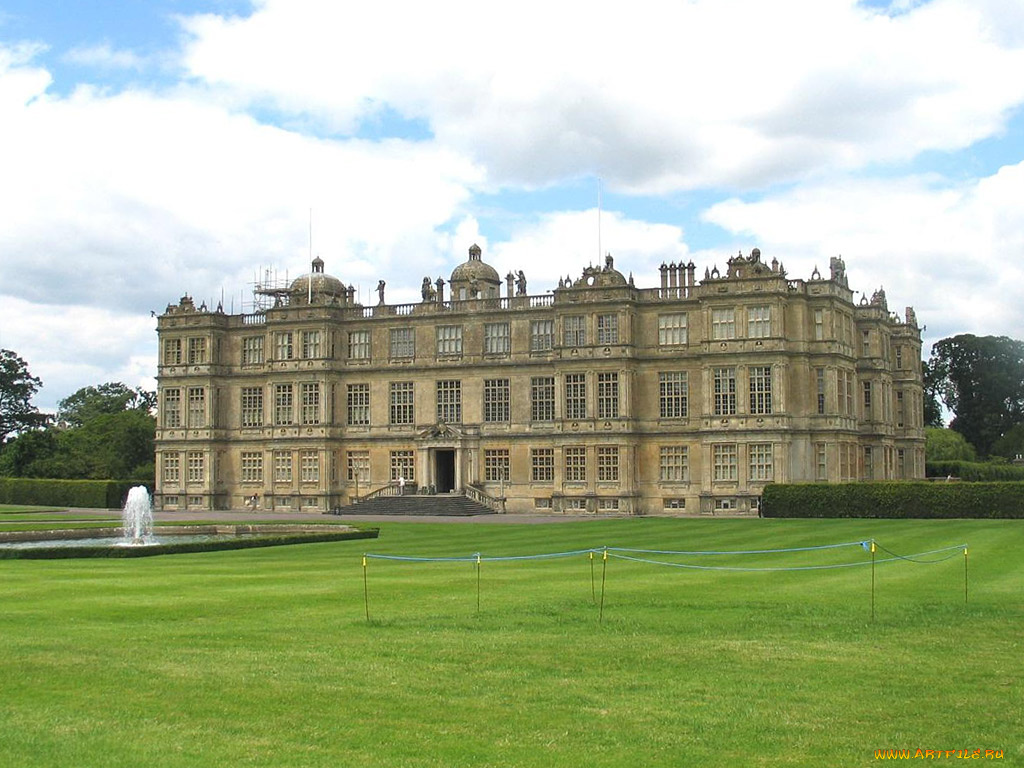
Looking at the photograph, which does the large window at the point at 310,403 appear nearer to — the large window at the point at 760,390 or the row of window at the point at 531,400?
the row of window at the point at 531,400

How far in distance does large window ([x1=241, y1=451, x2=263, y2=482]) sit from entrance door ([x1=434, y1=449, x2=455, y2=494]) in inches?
447

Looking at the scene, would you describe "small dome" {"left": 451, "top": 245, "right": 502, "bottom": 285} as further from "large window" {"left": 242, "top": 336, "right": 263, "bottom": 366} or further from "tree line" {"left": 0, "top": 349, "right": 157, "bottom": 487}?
"tree line" {"left": 0, "top": 349, "right": 157, "bottom": 487}

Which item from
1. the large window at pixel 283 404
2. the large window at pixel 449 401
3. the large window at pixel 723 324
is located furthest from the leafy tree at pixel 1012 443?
the large window at pixel 283 404

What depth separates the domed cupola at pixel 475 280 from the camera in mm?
71188

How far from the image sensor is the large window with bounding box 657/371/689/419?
6275 centimetres

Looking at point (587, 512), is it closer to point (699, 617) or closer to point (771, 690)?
point (699, 617)

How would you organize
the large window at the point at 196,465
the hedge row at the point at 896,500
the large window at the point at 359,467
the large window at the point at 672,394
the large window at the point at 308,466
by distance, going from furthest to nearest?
1. the large window at the point at 196,465
2. the large window at the point at 359,467
3. the large window at the point at 308,466
4. the large window at the point at 672,394
5. the hedge row at the point at 896,500

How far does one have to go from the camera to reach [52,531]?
138ft

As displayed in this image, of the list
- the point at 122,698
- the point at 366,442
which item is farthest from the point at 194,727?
the point at 366,442

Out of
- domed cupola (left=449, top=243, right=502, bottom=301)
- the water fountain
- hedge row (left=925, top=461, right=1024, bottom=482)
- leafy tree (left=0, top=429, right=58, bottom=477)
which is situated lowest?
the water fountain

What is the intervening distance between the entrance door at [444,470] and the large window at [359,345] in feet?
24.2

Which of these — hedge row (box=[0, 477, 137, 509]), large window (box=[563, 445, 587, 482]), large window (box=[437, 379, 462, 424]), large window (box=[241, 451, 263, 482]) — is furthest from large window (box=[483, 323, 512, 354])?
hedge row (box=[0, 477, 137, 509])

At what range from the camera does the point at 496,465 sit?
66688 mm

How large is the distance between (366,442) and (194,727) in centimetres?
5832
